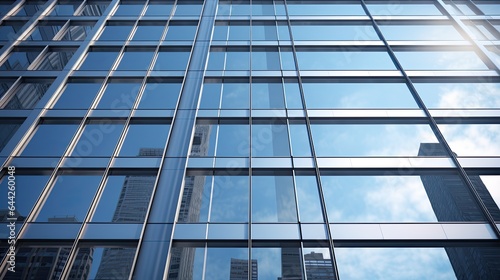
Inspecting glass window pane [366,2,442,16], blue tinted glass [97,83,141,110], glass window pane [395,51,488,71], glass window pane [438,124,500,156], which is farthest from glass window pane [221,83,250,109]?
glass window pane [366,2,442,16]

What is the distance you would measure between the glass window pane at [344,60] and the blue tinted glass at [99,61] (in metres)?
11.5

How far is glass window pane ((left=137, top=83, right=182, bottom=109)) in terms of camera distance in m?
15.3

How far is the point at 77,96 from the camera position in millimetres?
15711

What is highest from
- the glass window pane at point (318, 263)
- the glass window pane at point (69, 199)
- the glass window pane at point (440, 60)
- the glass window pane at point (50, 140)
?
the glass window pane at point (440, 60)

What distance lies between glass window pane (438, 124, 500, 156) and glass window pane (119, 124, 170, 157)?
13.4 metres

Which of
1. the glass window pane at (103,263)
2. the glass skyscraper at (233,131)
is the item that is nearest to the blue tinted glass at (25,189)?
the glass skyscraper at (233,131)

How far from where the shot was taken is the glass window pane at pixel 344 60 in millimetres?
17484

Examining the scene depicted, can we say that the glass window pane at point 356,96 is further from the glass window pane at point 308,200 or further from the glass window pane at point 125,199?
the glass window pane at point 125,199

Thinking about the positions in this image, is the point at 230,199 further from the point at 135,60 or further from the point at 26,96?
the point at 26,96

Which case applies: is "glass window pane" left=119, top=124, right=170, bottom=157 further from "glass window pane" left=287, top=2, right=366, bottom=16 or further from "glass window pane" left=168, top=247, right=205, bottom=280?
"glass window pane" left=287, top=2, right=366, bottom=16

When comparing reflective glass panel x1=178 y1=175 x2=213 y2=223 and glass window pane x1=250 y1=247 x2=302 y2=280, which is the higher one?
reflective glass panel x1=178 y1=175 x2=213 y2=223

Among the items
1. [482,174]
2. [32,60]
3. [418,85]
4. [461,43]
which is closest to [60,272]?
[32,60]

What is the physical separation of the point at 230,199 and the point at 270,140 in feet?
11.9

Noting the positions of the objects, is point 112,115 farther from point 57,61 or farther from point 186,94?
point 57,61
